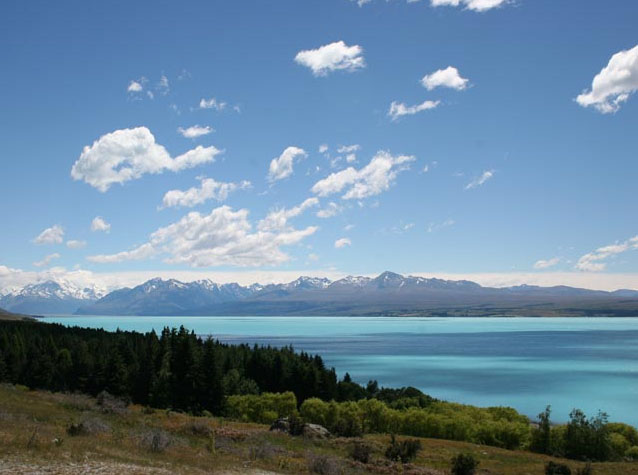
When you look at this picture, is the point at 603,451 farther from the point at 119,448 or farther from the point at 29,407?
the point at 29,407

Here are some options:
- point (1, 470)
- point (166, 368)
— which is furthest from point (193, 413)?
point (1, 470)

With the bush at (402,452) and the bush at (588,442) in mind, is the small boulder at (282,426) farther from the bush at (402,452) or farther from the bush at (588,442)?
the bush at (588,442)

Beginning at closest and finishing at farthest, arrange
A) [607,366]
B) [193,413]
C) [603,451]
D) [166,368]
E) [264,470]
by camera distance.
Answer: [264,470] < [603,451] < [193,413] < [166,368] < [607,366]

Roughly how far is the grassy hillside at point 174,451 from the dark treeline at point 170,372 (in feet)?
93.2

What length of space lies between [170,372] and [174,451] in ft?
199

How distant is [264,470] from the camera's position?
3098 centimetres

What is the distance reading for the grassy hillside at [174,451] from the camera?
86.2ft

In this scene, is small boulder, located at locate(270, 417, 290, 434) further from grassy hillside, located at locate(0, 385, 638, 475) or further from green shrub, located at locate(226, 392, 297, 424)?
green shrub, located at locate(226, 392, 297, 424)

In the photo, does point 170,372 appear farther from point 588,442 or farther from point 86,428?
point 588,442

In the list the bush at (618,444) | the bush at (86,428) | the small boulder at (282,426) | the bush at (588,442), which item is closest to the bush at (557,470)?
the bush at (588,442)

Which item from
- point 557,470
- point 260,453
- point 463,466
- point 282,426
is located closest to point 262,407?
point 282,426

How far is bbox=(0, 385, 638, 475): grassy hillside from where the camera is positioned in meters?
26.3

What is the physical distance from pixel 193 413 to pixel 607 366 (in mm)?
159774

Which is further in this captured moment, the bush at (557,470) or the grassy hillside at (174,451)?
the bush at (557,470)
